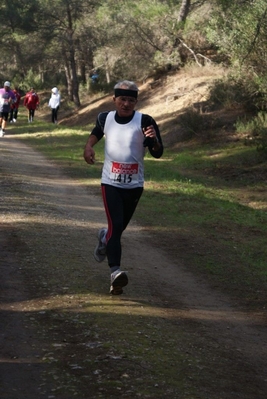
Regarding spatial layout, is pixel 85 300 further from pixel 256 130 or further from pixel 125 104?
pixel 256 130

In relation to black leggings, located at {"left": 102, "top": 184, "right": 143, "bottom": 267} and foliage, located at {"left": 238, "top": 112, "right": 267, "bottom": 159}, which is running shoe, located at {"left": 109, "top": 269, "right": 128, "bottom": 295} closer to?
black leggings, located at {"left": 102, "top": 184, "right": 143, "bottom": 267}

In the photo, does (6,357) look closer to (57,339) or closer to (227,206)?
(57,339)

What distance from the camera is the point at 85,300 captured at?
24.1 ft

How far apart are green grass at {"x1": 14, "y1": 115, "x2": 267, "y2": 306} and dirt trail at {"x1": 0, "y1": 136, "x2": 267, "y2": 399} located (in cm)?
56

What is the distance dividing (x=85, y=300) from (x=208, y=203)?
8.10m

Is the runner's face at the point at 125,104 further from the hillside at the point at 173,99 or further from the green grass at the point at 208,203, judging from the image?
the hillside at the point at 173,99

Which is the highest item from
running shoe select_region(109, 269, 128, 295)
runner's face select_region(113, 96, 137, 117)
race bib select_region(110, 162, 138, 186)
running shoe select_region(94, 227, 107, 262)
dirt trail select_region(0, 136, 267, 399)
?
runner's face select_region(113, 96, 137, 117)

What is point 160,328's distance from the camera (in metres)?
6.66

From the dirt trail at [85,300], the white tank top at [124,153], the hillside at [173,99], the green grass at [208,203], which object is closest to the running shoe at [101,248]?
the dirt trail at [85,300]

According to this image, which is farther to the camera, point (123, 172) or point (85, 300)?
→ point (123, 172)

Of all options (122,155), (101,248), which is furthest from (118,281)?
(122,155)

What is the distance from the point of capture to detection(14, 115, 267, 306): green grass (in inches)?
406

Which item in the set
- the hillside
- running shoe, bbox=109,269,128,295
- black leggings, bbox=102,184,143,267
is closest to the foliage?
the hillside

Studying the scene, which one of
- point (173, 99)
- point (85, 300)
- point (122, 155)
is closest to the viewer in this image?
point (85, 300)
